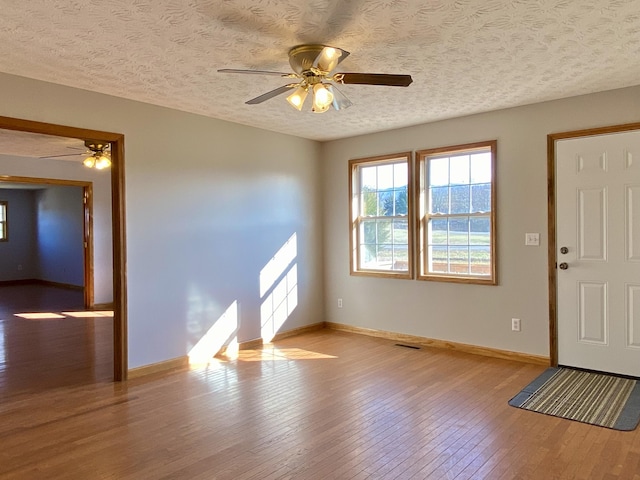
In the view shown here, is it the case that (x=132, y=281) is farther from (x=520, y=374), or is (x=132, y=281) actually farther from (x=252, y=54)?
(x=520, y=374)

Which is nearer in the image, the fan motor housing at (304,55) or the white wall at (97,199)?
the fan motor housing at (304,55)

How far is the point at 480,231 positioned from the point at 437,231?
19.3 inches

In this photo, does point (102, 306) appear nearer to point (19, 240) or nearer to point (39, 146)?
point (39, 146)

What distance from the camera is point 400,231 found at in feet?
17.7

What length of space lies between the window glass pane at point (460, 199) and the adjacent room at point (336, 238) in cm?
2

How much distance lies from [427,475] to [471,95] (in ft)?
10.1

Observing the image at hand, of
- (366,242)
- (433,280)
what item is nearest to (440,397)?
(433,280)

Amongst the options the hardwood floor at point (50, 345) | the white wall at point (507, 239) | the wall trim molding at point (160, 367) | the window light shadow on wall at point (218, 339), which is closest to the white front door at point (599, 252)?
the white wall at point (507, 239)

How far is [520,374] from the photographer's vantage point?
13.1ft

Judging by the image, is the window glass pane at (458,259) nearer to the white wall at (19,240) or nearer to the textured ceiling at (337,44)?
the textured ceiling at (337,44)

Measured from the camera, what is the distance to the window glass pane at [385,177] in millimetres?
5473

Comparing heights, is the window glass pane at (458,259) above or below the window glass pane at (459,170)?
below

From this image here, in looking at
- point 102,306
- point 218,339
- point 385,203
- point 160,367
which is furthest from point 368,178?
point 102,306

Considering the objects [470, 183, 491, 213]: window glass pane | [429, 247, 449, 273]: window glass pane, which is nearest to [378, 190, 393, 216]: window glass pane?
[429, 247, 449, 273]: window glass pane
